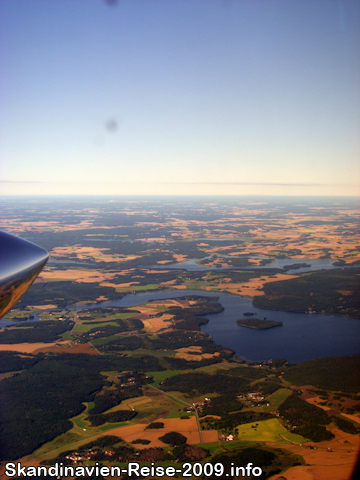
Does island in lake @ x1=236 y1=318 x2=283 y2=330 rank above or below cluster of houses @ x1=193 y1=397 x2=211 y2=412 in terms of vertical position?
below

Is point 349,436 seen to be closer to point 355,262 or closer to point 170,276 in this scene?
point 170,276

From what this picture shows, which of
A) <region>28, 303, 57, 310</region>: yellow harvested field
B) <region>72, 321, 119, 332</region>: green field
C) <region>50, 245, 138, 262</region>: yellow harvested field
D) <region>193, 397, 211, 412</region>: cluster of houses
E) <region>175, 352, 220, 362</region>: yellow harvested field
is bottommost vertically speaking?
<region>28, 303, 57, 310</region>: yellow harvested field

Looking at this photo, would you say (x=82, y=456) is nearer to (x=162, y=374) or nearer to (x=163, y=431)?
(x=163, y=431)

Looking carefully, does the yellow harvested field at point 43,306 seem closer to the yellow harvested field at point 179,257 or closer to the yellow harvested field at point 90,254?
the yellow harvested field at point 90,254

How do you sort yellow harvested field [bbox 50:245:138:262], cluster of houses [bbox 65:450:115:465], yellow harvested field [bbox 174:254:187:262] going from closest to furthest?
cluster of houses [bbox 65:450:115:465]
yellow harvested field [bbox 50:245:138:262]
yellow harvested field [bbox 174:254:187:262]

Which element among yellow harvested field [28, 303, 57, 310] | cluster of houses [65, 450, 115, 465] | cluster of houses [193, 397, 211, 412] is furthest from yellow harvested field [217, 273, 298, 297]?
cluster of houses [65, 450, 115, 465]

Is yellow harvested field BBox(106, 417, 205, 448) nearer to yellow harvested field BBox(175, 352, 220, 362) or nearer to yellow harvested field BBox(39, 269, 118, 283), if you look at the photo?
yellow harvested field BBox(175, 352, 220, 362)
